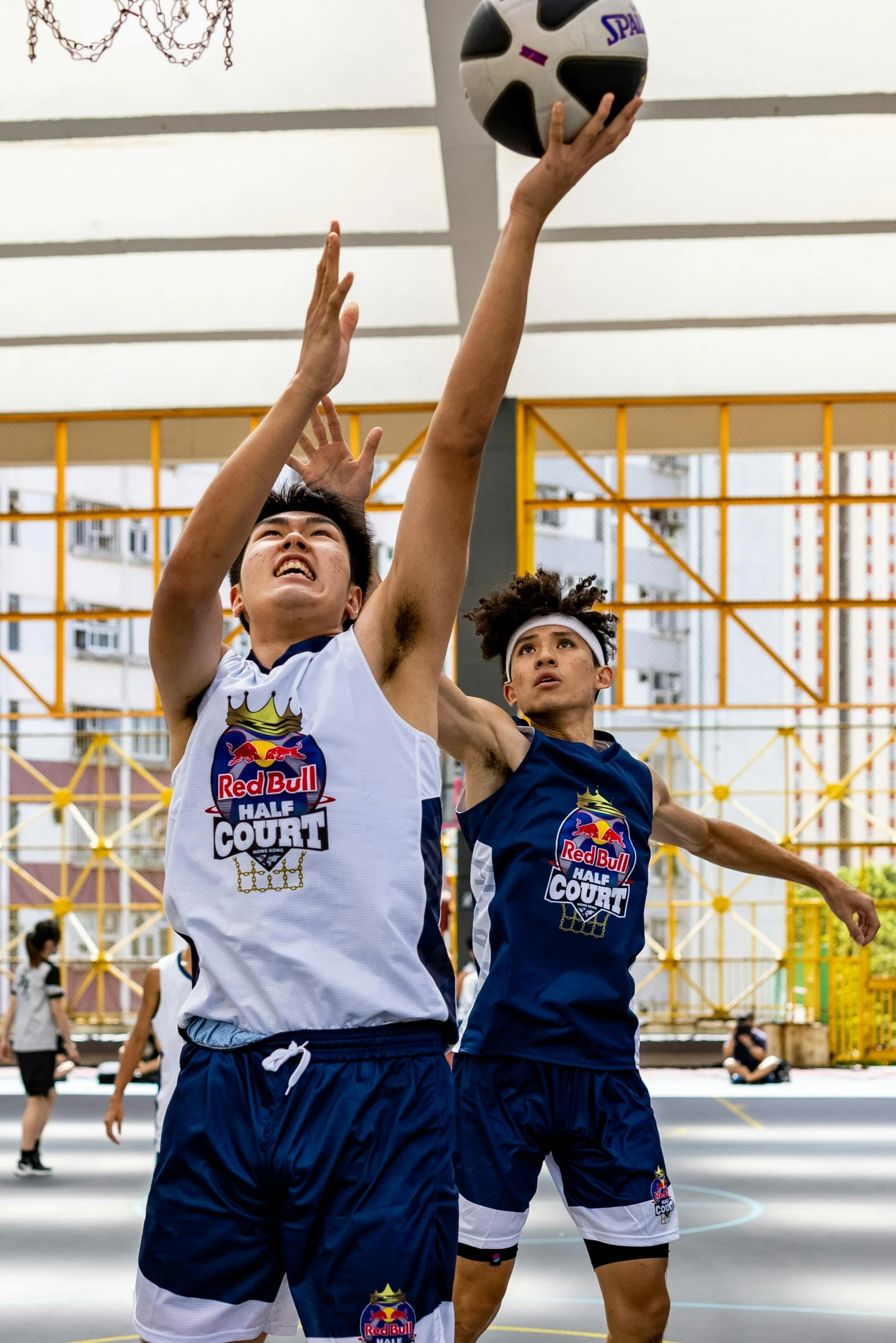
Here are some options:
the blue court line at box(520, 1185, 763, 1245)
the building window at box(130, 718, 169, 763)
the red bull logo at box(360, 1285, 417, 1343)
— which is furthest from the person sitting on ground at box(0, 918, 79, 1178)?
the building window at box(130, 718, 169, 763)

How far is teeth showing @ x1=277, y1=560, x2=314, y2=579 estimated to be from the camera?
275cm

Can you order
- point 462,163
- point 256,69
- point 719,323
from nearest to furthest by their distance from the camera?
point 256,69 → point 462,163 → point 719,323

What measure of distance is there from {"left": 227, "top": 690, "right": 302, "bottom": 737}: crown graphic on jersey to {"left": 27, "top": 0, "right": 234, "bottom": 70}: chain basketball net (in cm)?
476

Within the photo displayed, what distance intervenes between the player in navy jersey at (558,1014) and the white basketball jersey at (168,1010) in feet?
7.21

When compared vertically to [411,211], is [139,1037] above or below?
below

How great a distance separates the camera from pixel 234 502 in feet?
8.23

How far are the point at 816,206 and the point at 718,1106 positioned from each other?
7.72m

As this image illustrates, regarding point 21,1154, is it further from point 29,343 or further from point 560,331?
point 560,331

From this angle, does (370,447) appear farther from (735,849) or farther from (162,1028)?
(162,1028)

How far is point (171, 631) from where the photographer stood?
8.60ft

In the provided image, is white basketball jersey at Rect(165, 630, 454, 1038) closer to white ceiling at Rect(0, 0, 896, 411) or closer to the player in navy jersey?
the player in navy jersey

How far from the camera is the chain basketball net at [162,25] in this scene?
6781 millimetres

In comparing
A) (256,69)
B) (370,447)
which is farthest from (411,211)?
(370,447)

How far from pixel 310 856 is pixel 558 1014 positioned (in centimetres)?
181
